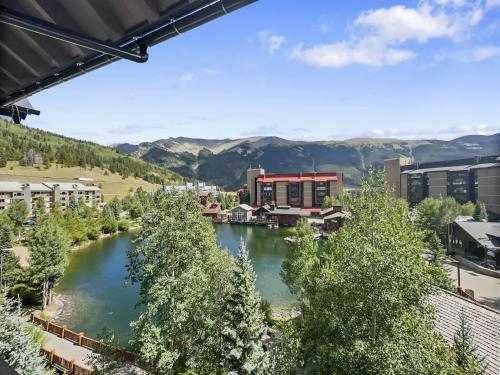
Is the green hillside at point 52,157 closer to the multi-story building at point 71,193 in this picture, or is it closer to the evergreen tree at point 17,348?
the multi-story building at point 71,193

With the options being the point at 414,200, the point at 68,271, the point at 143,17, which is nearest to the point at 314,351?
the point at 143,17

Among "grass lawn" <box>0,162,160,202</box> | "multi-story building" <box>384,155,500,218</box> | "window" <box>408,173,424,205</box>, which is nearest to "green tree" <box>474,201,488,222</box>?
"multi-story building" <box>384,155,500,218</box>

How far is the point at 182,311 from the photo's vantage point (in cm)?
928

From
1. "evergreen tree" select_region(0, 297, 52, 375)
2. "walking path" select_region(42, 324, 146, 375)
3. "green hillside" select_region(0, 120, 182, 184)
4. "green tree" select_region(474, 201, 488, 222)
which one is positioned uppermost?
"green hillside" select_region(0, 120, 182, 184)

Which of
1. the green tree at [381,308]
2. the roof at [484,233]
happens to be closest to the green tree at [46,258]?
the green tree at [381,308]

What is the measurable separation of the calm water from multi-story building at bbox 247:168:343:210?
2875 cm

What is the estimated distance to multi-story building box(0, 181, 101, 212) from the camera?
5709 centimetres

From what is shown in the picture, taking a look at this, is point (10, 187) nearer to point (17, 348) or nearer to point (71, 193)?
point (71, 193)

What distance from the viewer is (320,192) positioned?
65812 millimetres

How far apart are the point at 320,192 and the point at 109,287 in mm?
50008

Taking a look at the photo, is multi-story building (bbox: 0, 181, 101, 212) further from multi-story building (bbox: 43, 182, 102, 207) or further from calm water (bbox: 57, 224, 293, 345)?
calm water (bbox: 57, 224, 293, 345)

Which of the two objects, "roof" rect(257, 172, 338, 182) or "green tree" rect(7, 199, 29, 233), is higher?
"roof" rect(257, 172, 338, 182)

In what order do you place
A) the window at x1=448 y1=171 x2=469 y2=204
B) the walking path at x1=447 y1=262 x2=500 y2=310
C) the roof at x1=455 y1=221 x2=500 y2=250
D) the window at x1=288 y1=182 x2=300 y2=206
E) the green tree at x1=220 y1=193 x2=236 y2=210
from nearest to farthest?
the walking path at x1=447 y1=262 x2=500 y2=310
the roof at x1=455 y1=221 x2=500 y2=250
the window at x1=448 y1=171 x2=469 y2=204
the window at x1=288 y1=182 x2=300 y2=206
the green tree at x1=220 y1=193 x2=236 y2=210

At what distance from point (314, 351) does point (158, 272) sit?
528 centimetres
